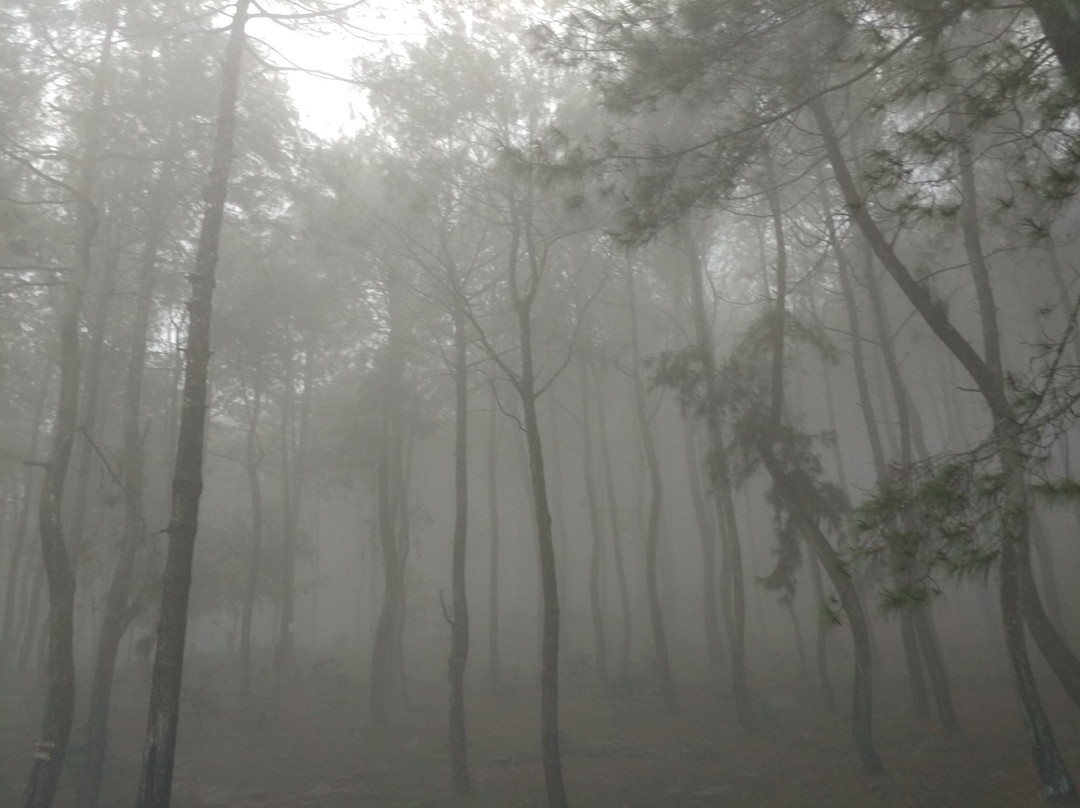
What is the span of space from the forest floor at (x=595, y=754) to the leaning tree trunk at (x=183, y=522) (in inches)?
235

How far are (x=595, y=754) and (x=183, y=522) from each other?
10104mm

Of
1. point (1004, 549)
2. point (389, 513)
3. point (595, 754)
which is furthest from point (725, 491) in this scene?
point (389, 513)

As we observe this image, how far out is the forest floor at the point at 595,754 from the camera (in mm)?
12477

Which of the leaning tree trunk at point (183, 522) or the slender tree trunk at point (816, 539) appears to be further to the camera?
the slender tree trunk at point (816, 539)

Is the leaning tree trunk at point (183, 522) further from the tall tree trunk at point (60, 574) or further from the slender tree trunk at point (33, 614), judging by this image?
the slender tree trunk at point (33, 614)

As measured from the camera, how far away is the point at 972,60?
24.8 ft

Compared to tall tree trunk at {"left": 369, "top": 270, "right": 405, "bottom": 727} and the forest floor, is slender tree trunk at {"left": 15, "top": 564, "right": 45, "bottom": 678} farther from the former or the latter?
tall tree trunk at {"left": 369, "top": 270, "right": 405, "bottom": 727}

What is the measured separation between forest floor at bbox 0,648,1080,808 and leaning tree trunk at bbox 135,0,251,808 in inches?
235

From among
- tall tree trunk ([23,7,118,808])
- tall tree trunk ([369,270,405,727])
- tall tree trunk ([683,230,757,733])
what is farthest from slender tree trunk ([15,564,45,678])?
tall tree trunk ([683,230,757,733])

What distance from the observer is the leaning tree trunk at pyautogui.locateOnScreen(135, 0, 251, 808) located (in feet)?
27.8

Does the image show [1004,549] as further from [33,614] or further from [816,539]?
[33,614]

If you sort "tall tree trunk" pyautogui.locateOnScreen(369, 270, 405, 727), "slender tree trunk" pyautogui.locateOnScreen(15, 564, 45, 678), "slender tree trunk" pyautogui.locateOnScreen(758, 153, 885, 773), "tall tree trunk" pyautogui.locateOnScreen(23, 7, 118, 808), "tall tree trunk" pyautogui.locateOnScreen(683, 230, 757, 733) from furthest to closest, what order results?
"slender tree trunk" pyautogui.locateOnScreen(15, 564, 45, 678)
"tall tree trunk" pyautogui.locateOnScreen(369, 270, 405, 727)
"tall tree trunk" pyautogui.locateOnScreen(683, 230, 757, 733)
"slender tree trunk" pyautogui.locateOnScreen(758, 153, 885, 773)
"tall tree trunk" pyautogui.locateOnScreen(23, 7, 118, 808)

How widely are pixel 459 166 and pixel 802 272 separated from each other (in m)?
9.98

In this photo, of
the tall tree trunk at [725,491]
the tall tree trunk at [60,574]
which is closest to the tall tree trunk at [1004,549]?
the tall tree trunk at [725,491]
